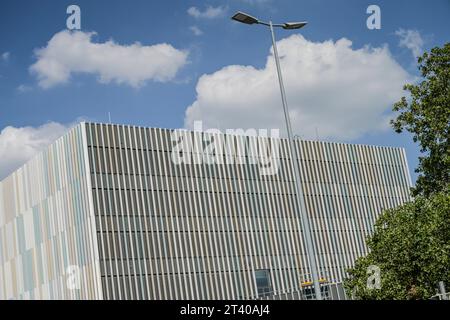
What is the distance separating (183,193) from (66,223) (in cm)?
1304

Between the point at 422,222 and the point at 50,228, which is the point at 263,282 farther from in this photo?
the point at 422,222

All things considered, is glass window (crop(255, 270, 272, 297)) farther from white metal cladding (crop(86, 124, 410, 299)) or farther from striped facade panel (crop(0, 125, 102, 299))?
striped facade panel (crop(0, 125, 102, 299))

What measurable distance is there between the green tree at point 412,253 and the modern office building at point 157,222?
125 ft

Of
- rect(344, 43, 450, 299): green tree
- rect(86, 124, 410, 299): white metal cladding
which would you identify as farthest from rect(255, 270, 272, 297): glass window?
rect(344, 43, 450, 299): green tree

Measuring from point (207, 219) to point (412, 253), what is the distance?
4677 cm

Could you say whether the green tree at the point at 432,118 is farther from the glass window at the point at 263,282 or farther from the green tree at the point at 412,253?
the glass window at the point at 263,282

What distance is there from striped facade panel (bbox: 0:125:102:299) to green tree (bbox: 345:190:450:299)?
37.9 m

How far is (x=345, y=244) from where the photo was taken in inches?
3529

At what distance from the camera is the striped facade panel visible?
6925 centimetres

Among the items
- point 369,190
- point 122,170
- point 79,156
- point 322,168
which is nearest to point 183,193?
point 122,170

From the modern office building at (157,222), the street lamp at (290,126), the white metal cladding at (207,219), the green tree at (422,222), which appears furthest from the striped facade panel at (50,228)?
the street lamp at (290,126)
